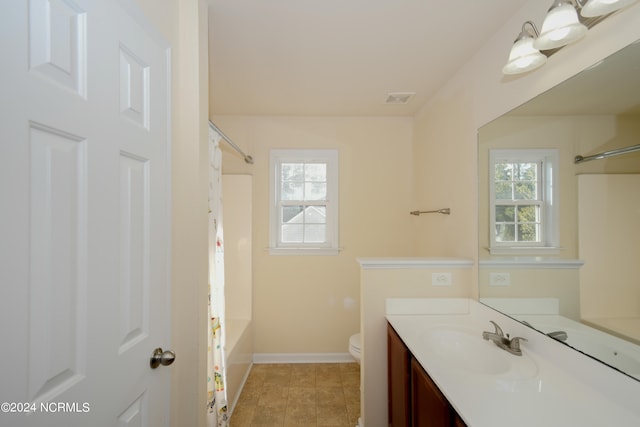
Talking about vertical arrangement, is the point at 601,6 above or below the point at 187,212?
above

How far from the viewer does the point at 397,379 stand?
5.09 ft

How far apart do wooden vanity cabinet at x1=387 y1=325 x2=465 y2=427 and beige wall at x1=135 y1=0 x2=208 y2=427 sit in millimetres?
1012

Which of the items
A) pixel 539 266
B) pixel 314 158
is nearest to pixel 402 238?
pixel 314 158

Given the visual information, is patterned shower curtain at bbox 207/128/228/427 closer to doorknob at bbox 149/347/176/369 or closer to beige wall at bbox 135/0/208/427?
beige wall at bbox 135/0/208/427

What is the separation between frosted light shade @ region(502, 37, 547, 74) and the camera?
1.16 metres

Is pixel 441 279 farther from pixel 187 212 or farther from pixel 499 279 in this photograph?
pixel 187 212

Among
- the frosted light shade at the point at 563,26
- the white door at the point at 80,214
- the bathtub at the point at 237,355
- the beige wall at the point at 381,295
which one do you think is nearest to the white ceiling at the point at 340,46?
the frosted light shade at the point at 563,26

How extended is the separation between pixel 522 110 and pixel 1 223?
1.92 m

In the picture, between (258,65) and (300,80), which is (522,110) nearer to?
(300,80)

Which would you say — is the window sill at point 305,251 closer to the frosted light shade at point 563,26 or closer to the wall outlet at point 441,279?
the wall outlet at point 441,279

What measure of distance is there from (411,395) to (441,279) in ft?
2.40

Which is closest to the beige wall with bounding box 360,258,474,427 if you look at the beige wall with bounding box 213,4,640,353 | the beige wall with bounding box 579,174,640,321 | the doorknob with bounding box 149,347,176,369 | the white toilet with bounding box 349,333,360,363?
the white toilet with bounding box 349,333,360,363

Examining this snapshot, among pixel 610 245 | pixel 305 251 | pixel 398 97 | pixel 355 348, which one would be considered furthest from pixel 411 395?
pixel 398 97

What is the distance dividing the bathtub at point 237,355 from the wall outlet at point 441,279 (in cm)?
155
